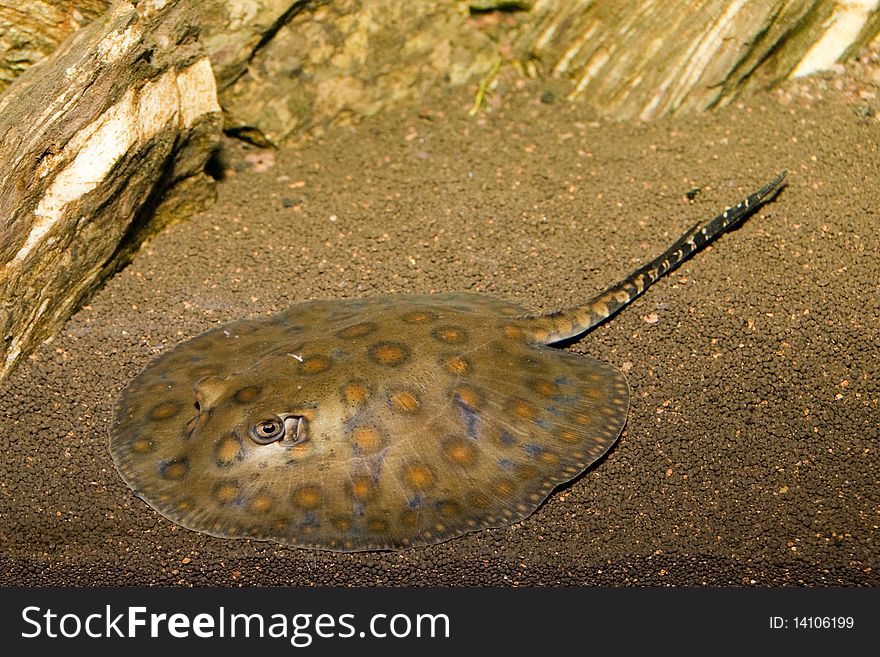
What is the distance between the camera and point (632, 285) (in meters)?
4.63

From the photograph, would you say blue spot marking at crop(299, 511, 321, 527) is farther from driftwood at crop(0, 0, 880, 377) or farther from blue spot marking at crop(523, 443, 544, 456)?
driftwood at crop(0, 0, 880, 377)

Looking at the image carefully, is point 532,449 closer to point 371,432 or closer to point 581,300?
point 371,432

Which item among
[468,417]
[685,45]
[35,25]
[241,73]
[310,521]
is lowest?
[310,521]

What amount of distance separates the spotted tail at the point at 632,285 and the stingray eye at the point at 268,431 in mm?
1374

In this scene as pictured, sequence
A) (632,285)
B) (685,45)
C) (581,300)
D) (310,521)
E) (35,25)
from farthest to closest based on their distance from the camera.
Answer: (685,45) < (35,25) < (581,300) < (632,285) < (310,521)

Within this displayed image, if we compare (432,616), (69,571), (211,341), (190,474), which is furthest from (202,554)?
(211,341)

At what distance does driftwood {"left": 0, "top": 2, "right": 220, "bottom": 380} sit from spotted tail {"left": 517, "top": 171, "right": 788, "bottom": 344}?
2407mm

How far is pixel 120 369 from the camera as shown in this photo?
4582 mm

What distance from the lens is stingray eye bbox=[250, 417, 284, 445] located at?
357 cm

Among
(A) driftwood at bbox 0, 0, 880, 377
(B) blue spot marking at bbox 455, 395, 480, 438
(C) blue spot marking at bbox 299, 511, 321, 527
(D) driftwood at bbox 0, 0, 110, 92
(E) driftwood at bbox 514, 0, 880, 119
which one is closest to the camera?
(C) blue spot marking at bbox 299, 511, 321, 527

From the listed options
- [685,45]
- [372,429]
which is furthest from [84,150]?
[685,45]

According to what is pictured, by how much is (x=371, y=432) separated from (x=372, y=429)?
0.01 m

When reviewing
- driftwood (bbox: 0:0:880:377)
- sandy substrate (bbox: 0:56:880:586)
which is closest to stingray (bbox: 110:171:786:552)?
sandy substrate (bbox: 0:56:880:586)

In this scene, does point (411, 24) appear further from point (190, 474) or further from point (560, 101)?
point (190, 474)
